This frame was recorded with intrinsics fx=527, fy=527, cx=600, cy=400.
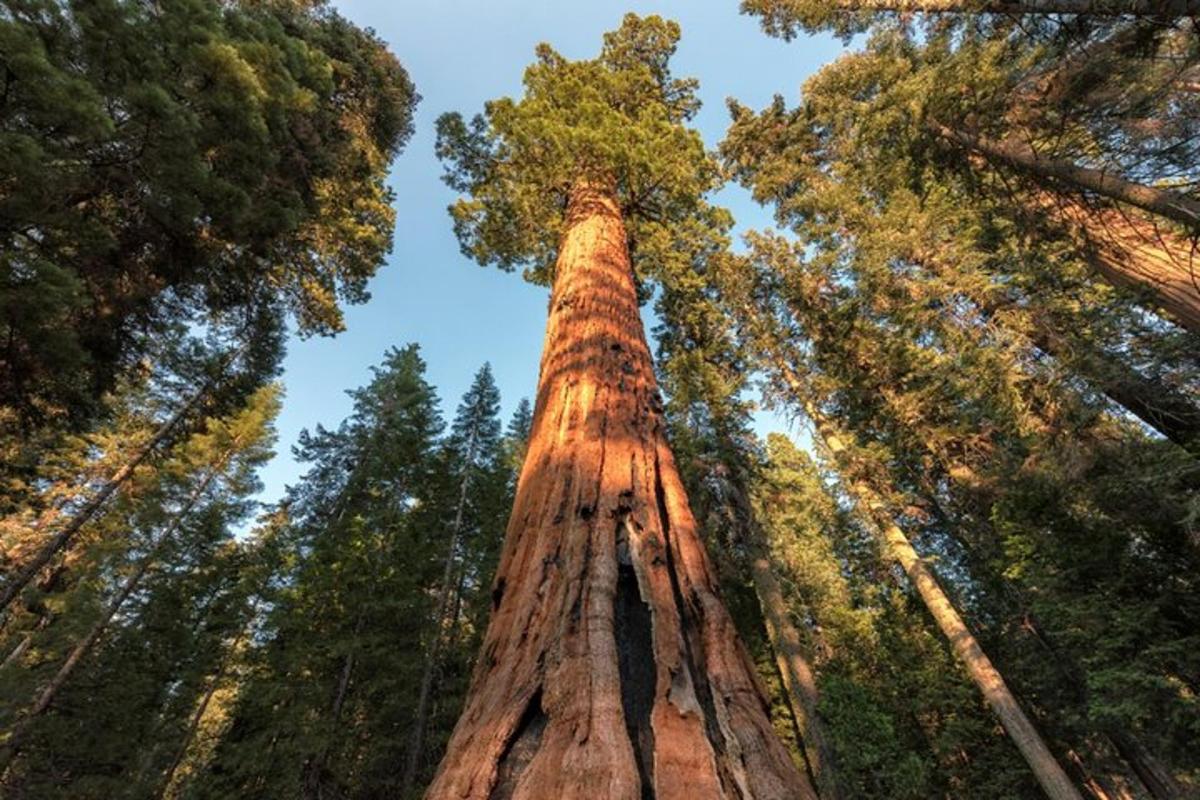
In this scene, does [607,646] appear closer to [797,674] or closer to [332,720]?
[797,674]

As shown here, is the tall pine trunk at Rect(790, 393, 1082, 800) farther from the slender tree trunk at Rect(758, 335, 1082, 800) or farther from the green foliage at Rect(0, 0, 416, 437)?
the green foliage at Rect(0, 0, 416, 437)

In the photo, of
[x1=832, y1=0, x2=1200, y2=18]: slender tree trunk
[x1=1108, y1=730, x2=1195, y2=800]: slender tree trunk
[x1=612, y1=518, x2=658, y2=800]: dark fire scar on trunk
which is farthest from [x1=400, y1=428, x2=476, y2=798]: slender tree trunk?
[x1=832, y1=0, x2=1200, y2=18]: slender tree trunk

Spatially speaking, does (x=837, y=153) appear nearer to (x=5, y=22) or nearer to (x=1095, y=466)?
(x=1095, y=466)

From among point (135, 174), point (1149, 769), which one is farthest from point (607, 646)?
point (1149, 769)

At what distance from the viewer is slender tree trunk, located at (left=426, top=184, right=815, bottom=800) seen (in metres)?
1.27

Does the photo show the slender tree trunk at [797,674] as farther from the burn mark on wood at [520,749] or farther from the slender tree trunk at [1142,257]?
the burn mark on wood at [520,749]

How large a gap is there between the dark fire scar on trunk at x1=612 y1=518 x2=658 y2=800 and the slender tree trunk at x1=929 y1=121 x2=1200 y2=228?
6.34m

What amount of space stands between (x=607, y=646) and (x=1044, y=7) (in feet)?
27.3

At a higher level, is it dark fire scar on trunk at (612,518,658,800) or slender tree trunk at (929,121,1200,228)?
slender tree trunk at (929,121,1200,228)

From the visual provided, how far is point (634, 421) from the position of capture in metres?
2.72

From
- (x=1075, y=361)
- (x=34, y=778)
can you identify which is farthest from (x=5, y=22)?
(x=34, y=778)

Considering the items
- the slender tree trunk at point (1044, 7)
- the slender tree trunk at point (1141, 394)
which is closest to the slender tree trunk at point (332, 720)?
the slender tree trunk at point (1141, 394)

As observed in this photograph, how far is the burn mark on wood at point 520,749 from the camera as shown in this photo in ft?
4.16

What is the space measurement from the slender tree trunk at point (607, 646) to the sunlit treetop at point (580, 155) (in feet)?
13.8
